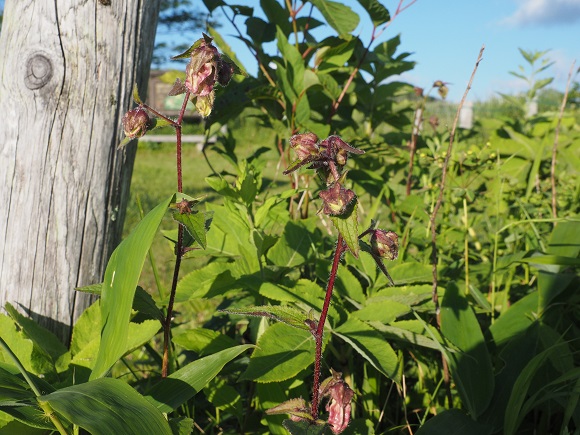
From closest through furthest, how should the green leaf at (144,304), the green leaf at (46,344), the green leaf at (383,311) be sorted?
the green leaf at (144,304), the green leaf at (46,344), the green leaf at (383,311)

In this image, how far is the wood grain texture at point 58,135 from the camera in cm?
150

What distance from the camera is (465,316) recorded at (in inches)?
56.9

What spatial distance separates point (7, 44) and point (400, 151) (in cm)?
132

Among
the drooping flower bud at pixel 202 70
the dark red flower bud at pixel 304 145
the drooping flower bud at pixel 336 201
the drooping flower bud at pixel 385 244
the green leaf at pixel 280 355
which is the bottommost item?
the green leaf at pixel 280 355

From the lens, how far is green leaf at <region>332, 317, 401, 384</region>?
3.91ft

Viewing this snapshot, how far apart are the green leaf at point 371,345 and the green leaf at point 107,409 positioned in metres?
0.45

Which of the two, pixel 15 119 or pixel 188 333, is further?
pixel 15 119

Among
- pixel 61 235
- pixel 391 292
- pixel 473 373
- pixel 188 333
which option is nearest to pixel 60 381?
pixel 188 333

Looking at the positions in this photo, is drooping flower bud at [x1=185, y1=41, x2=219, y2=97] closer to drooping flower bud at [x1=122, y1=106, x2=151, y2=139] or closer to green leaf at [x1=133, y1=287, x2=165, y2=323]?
drooping flower bud at [x1=122, y1=106, x2=151, y2=139]

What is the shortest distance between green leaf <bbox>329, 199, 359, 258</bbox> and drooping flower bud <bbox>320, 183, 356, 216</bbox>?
1cm

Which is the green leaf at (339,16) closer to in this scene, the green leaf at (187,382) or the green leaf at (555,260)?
the green leaf at (555,260)

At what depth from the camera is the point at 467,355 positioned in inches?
53.3

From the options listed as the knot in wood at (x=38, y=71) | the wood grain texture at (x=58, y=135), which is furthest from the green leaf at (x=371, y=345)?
the knot in wood at (x=38, y=71)

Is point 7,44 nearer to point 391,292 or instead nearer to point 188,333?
point 188,333
